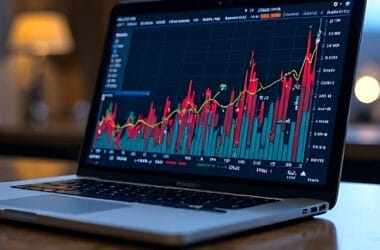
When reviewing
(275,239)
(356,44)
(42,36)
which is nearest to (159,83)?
(356,44)

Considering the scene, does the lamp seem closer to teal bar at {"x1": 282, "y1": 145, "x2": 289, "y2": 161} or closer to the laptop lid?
the laptop lid

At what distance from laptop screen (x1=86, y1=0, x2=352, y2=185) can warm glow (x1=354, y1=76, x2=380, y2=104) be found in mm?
2683

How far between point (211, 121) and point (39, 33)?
2.94 m

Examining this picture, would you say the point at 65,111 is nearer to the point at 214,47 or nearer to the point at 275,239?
the point at 214,47

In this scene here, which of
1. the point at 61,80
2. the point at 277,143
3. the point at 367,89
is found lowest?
the point at 277,143

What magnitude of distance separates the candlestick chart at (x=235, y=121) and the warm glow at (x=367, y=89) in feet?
8.95

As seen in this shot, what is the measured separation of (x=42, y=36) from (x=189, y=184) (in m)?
2.93

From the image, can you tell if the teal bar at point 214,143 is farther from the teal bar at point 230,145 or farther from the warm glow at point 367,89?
the warm glow at point 367,89

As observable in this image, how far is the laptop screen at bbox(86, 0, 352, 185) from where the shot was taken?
0.91 m

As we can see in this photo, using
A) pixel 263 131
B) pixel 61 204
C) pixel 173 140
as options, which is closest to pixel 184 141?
pixel 173 140

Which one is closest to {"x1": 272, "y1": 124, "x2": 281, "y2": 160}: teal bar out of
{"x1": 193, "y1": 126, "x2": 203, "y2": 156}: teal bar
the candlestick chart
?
the candlestick chart

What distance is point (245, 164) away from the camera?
0.94 metres

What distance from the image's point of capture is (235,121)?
3.17 feet

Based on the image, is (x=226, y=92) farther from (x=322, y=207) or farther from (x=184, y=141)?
(x=322, y=207)
